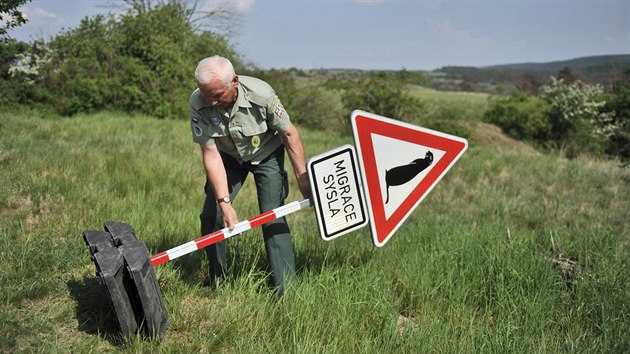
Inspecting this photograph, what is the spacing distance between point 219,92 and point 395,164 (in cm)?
125

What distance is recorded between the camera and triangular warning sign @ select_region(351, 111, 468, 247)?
3244mm

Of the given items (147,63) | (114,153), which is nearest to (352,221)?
(114,153)

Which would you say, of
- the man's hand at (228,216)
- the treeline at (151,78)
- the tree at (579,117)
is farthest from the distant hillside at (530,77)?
the man's hand at (228,216)

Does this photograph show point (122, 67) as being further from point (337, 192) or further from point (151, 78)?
point (337, 192)

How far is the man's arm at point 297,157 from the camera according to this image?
3439 millimetres

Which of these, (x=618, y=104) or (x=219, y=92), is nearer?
(x=219, y=92)

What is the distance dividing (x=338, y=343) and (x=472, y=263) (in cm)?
163

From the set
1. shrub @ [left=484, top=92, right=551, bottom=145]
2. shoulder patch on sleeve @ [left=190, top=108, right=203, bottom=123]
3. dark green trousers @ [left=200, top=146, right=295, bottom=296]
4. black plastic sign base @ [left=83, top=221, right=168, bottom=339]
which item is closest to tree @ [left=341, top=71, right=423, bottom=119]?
dark green trousers @ [left=200, top=146, right=295, bottom=296]

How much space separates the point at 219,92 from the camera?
3119mm

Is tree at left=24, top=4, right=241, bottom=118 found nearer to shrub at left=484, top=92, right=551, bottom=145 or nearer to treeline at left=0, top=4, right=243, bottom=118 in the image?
treeline at left=0, top=4, right=243, bottom=118

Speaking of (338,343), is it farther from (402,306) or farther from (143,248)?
(143,248)

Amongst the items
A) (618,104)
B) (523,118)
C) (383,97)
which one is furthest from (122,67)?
(618,104)

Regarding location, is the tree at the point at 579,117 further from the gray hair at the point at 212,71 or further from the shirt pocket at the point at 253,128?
the gray hair at the point at 212,71

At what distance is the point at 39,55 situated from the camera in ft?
58.6
